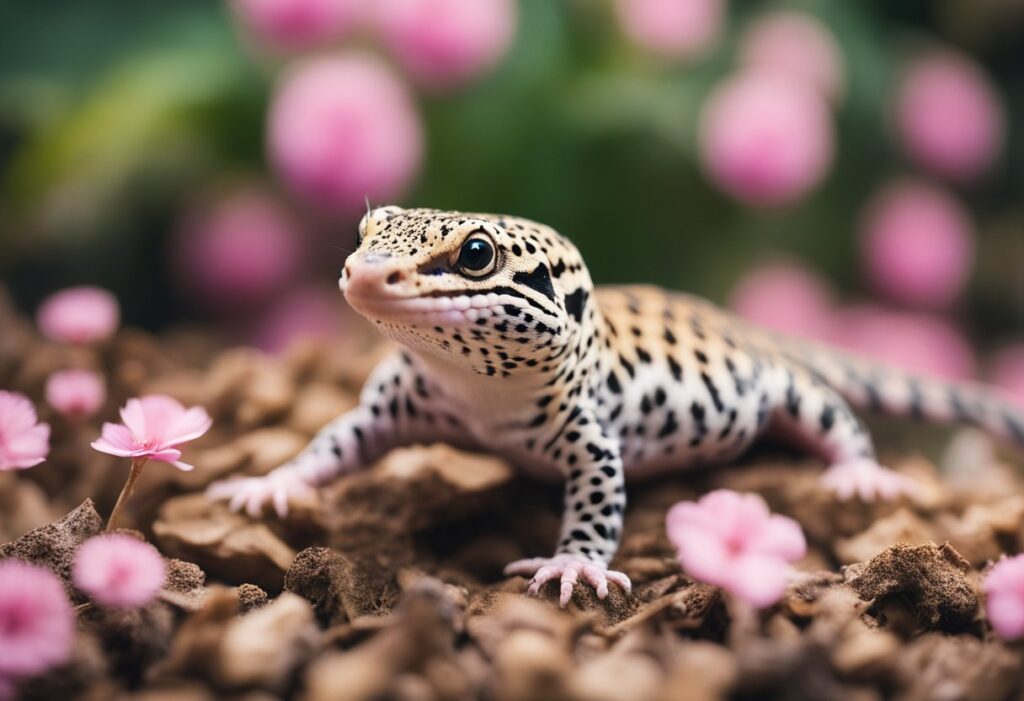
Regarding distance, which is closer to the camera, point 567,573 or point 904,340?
point 567,573

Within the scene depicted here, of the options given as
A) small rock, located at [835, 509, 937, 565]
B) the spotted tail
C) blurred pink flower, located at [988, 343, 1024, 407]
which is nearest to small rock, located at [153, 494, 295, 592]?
small rock, located at [835, 509, 937, 565]

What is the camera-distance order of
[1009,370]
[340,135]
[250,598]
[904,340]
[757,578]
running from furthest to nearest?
[1009,370], [904,340], [340,135], [250,598], [757,578]

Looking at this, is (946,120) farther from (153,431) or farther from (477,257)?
(153,431)

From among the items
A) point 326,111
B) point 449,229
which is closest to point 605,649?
point 449,229

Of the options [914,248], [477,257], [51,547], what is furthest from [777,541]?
[914,248]

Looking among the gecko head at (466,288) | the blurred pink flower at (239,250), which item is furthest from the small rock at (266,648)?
the blurred pink flower at (239,250)

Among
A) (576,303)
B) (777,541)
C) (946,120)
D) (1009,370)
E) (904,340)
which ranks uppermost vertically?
(946,120)

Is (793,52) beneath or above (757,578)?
above

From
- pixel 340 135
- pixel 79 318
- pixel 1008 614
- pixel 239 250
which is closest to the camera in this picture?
pixel 1008 614
